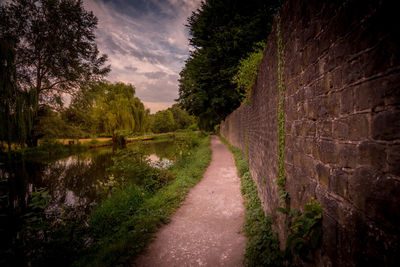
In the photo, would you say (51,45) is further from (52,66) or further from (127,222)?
(127,222)

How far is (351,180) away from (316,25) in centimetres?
141

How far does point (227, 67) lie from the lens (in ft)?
41.3

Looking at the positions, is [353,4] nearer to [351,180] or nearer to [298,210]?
[351,180]

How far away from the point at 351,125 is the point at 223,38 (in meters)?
12.1

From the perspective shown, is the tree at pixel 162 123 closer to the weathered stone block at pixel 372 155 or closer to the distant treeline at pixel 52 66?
the distant treeline at pixel 52 66

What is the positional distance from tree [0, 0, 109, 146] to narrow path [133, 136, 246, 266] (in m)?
12.2

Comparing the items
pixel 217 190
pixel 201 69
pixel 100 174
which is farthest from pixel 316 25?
pixel 201 69

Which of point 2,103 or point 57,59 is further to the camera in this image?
point 57,59

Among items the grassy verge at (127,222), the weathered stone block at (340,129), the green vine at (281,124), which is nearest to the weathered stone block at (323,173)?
the weathered stone block at (340,129)

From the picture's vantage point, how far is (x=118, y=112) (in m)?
20.6

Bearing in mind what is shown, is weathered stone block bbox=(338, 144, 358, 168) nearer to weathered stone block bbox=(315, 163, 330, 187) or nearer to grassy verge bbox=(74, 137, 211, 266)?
weathered stone block bbox=(315, 163, 330, 187)

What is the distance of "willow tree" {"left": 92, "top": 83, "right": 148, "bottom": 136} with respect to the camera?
19.7m

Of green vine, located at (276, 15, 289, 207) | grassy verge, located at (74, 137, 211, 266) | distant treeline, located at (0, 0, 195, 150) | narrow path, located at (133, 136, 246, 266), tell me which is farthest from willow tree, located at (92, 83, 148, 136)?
green vine, located at (276, 15, 289, 207)

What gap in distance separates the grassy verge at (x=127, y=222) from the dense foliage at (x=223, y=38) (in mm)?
6326
